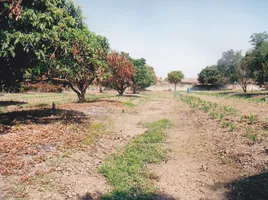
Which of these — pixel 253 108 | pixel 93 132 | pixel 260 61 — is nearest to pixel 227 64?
pixel 260 61

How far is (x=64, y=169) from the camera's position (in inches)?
246

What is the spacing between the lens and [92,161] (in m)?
7.16

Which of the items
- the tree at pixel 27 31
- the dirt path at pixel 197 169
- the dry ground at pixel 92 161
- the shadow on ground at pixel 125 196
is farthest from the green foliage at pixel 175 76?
the shadow on ground at pixel 125 196

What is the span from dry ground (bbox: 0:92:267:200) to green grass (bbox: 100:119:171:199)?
286mm

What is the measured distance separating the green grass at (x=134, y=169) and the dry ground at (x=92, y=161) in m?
0.29

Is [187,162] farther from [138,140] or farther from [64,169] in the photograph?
[64,169]

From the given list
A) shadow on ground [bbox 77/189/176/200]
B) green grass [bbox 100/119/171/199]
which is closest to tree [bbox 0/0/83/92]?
green grass [bbox 100/119/171/199]

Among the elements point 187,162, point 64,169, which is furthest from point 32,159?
point 187,162

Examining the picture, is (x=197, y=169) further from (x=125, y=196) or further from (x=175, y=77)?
(x=175, y=77)

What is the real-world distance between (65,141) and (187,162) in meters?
5.04

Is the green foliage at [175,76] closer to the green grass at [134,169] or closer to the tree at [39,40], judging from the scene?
the tree at [39,40]

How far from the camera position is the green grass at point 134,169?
207 inches

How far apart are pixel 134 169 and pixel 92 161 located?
1597 millimetres

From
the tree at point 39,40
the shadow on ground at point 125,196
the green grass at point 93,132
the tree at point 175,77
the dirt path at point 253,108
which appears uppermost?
the tree at point 175,77
